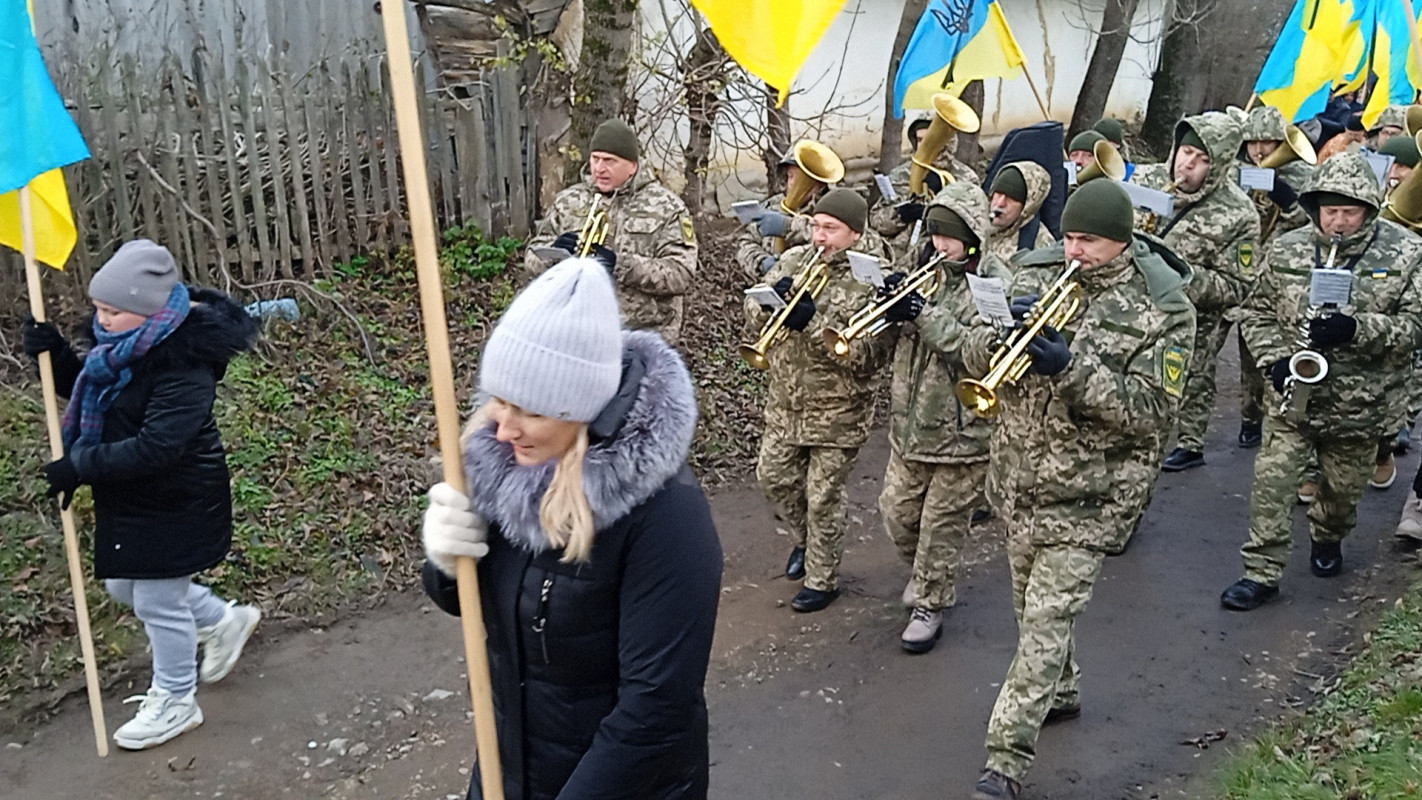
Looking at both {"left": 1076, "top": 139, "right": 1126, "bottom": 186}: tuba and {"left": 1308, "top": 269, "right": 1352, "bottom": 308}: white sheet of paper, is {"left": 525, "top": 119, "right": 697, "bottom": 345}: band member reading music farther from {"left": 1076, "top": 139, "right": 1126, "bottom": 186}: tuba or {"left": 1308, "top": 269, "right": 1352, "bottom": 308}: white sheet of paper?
{"left": 1308, "top": 269, "right": 1352, "bottom": 308}: white sheet of paper

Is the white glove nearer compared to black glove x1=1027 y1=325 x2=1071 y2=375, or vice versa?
the white glove

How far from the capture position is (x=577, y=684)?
2.44 metres

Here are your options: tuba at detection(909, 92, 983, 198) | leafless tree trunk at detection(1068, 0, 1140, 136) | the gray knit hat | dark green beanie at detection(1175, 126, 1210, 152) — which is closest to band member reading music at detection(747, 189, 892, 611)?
tuba at detection(909, 92, 983, 198)

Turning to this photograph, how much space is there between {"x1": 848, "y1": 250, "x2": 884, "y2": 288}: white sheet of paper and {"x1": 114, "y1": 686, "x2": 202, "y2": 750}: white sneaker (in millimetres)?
3335

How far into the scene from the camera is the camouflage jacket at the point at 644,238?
20.5 ft

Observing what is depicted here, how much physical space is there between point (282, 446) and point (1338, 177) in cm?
573

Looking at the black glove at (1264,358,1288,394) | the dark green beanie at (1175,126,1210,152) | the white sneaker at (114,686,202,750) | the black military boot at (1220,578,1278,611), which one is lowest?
the black military boot at (1220,578,1278,611)

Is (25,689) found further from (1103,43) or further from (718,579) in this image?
(1103,43)

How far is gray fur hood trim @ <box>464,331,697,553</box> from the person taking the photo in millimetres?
2291

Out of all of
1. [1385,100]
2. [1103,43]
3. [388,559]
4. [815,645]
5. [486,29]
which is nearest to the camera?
[815,645]

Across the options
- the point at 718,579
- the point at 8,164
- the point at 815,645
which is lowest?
the point at 815,645

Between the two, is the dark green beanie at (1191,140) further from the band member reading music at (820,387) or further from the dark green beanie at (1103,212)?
the dark green beanie at (1103,212)

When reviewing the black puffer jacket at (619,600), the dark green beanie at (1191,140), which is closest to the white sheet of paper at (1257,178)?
the dark green beanie at (1191,140)

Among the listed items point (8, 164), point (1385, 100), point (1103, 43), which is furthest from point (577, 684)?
point (1103, 43)
